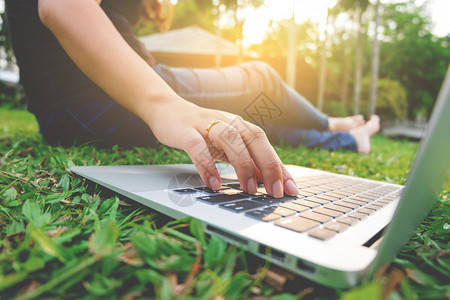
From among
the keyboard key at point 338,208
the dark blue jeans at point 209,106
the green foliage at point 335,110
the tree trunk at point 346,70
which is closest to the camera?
the keyboard key at point 338,208

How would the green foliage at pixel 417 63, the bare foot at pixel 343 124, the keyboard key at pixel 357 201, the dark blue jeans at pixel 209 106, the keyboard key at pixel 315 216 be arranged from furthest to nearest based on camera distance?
the green foliage at pixel 417 63, the bare foot at pixel 343 124, the dark blue jeans at pixel 209 106, the keyboard key at pixel 357 201, the keyboard key at pixel 315 216

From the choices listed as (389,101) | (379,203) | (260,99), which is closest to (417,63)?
(389,101)

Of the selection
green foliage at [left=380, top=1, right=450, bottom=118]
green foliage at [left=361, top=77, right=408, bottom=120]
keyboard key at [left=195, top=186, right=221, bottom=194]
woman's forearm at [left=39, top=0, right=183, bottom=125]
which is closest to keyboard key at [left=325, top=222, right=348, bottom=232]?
keyboard key at [left=195, top=186, right=221, bottom=194]

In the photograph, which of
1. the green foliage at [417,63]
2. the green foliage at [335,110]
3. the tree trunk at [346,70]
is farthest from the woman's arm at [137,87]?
the green foliage at [417,63]

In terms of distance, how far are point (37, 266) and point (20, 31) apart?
56.8 inches

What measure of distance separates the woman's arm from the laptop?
0.43 ft

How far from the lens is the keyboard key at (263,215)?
1.81ft

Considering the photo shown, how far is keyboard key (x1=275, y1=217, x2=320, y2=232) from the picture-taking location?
1.72 ft

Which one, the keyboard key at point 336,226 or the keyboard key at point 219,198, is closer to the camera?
the keyboard key at point 336,226

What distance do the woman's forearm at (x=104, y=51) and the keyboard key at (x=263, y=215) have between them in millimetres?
549

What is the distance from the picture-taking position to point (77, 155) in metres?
1.38

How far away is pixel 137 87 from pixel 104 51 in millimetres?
172

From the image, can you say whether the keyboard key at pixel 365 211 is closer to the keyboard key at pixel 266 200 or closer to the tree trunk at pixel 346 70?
the keyboard key at pixel 266 200

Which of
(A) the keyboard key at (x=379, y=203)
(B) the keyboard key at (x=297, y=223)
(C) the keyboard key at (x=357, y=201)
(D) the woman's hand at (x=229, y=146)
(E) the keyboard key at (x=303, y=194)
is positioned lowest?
(A) the keyboard key at (x=379, y=203)
